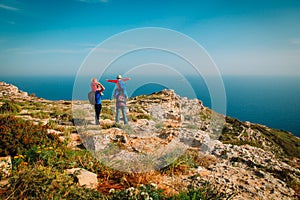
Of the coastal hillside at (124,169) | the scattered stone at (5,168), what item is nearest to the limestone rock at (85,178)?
the coastal hillside at (124,169)

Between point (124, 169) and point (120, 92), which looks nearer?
point (124, 169)

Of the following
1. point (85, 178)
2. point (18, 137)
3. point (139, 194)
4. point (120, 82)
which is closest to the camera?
point (139, 194)

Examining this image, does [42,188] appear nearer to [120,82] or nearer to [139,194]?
[139,194]

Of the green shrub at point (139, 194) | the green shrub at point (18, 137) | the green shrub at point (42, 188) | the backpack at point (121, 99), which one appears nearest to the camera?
the green shrub at point (42, 188)

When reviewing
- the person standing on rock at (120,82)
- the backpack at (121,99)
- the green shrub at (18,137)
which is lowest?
the green shrub at (18,137)

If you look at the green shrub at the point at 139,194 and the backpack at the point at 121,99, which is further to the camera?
the backpack at the point at 121,99

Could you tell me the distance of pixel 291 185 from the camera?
712 cm

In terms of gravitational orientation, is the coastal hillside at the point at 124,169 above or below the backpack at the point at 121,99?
below

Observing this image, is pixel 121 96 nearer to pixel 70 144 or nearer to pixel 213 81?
pixel 70 144

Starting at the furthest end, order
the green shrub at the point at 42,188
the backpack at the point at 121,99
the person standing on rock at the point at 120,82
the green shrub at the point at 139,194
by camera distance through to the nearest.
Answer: the backpack at the point at 121,99, the person standing on rock at the point at 120,82, the green shrub at the point at 139,194, the green shrub at the point at 42,188

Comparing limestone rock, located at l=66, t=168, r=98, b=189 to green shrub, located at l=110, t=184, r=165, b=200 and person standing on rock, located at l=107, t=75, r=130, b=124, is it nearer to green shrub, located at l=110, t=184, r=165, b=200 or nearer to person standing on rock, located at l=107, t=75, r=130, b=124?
green shrub, located at l=110, t=184, r=165, b=200

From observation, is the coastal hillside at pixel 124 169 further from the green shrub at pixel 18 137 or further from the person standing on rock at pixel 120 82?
the person standing on rock at pixel 120 82

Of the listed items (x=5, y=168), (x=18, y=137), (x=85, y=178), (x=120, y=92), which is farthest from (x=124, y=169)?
(x=120, y=92)

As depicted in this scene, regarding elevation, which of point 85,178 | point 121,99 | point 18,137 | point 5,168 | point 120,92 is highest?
point 120,92
